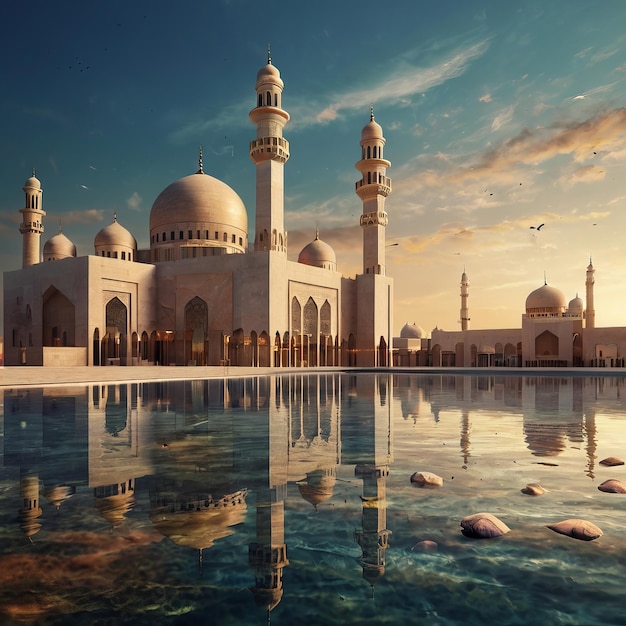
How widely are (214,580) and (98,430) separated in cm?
414

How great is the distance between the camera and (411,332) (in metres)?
47.7

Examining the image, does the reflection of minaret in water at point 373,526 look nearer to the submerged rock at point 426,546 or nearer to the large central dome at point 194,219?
the submerged rock at point 426,546

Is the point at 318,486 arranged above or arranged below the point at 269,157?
below

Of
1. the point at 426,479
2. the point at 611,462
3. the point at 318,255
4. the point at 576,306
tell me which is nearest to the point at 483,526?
the point at 426,479

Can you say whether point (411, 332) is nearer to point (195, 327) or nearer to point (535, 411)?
point (195, 327)

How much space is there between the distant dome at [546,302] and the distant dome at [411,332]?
45.8ft

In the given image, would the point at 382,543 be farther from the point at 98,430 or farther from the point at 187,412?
the point at 187,412

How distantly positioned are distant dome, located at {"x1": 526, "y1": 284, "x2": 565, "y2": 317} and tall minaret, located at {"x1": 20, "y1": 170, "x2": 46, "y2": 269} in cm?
2867

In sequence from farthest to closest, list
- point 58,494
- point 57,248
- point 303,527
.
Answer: point 57,248, point 58,494, point 303,527

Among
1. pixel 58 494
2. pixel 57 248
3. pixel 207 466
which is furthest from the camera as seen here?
pixel 57 248

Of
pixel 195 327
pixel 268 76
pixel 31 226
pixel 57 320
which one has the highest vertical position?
pixel 268 76

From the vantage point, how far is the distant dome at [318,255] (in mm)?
33844

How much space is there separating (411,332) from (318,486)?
45.1 meters

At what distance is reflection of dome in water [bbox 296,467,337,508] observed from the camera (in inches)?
122
